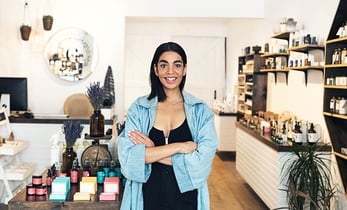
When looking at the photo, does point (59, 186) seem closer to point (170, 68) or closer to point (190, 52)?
point (170, 68)

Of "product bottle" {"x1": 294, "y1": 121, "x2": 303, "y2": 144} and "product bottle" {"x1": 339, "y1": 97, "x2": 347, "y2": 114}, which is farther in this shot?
"product bottle" {"x1": 294, "y1": 121, "x2": 303, "y2": 144}

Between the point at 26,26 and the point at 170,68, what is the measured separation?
4063mm

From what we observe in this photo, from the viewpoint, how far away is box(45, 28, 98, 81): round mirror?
5.84 meters

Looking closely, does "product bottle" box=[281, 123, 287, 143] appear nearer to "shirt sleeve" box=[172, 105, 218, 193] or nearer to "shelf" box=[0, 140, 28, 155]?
"shirt sleeve" box=[172, 105, 218, 193]

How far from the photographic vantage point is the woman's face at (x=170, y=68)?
2.08 meters

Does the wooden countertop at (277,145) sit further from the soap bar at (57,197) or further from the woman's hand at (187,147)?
the soap bar at (57,197)

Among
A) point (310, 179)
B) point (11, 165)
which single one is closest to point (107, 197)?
point (310, 179)

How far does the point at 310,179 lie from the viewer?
3578 millimetres

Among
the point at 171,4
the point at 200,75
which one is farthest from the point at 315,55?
the point at 200,75

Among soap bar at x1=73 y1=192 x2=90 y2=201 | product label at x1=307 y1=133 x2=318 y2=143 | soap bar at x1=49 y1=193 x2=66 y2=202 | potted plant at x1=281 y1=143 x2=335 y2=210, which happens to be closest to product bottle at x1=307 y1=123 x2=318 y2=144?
product label at x1=307 y1=133 x2=318 y2=143

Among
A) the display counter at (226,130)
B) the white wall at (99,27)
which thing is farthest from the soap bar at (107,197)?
the display counter at (226,130)

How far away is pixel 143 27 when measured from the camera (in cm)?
885

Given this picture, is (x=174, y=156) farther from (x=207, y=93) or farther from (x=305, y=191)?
(x=207, y=93)

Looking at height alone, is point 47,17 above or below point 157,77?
above
